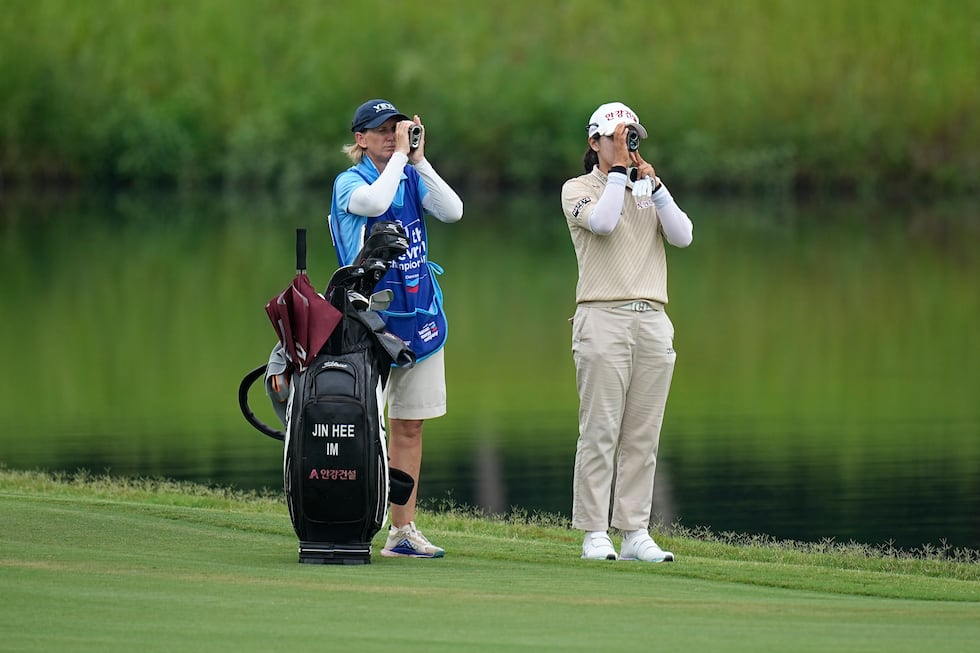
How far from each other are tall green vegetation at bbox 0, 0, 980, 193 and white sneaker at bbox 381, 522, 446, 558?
211 feet

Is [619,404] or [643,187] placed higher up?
[643,187]

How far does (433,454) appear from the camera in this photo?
15.6 meters

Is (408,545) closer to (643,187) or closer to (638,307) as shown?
(638,307)

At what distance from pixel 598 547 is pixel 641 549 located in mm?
210

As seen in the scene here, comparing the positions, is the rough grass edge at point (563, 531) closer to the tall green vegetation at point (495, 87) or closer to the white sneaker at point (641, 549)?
the white sneaker at point (641, 549)

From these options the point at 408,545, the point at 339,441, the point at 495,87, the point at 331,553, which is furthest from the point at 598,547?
the point at 495,87

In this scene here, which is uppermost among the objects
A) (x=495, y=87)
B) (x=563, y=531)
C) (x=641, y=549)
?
(x=495, y=87)

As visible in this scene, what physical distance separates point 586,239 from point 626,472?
1125mm

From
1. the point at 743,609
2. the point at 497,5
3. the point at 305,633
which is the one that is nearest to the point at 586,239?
the point at 743,609

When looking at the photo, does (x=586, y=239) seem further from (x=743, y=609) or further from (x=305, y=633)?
(x=305, y=633)

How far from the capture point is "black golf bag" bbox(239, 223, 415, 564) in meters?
7.52

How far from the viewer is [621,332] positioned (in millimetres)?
8320

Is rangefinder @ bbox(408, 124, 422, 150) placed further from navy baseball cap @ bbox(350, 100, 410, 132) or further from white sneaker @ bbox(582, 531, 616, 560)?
white sneaker @ bbox(582, 531, 616, 560)

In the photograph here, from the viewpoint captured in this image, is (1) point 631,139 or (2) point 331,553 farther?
(1) point 631,139
